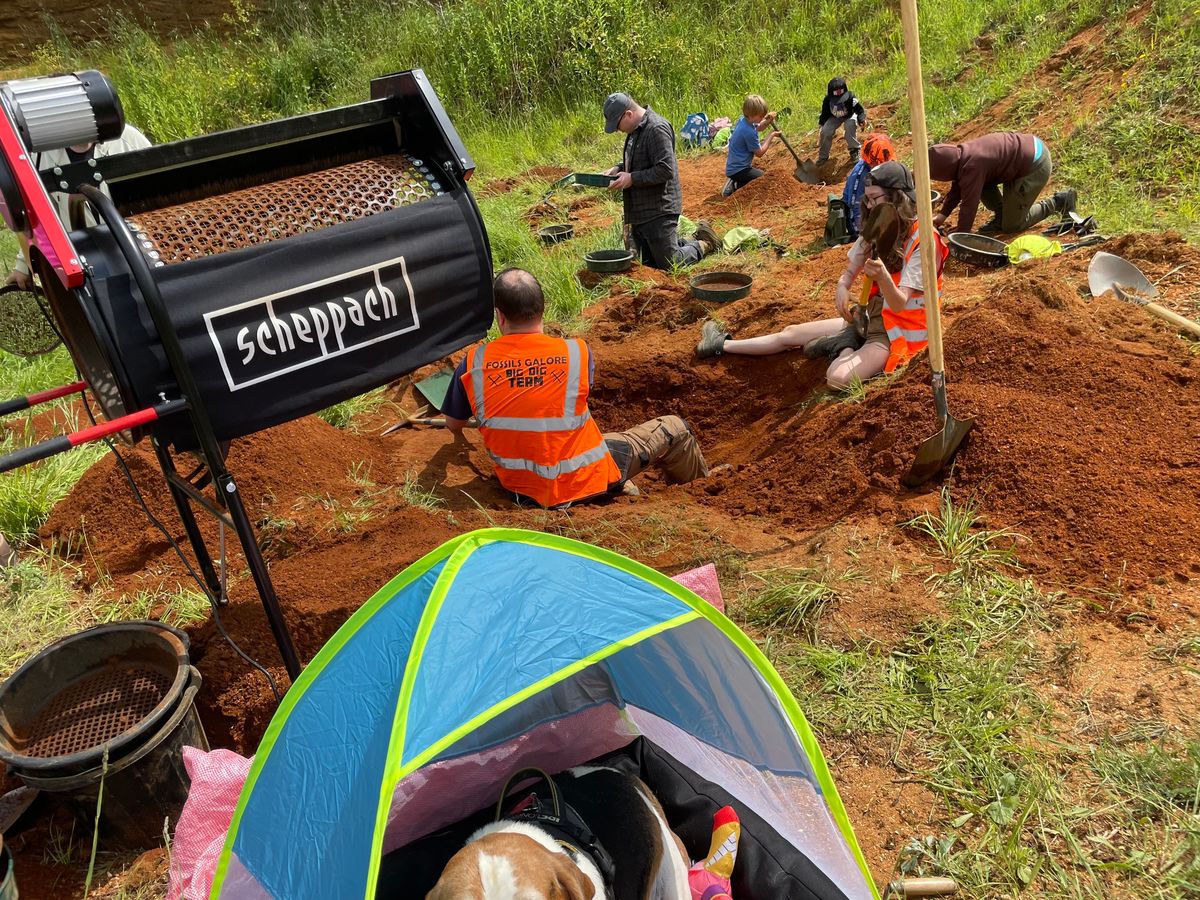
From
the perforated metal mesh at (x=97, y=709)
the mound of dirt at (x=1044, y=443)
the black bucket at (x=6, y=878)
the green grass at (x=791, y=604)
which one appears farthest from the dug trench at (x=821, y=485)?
the black bucket at (x=6, y=878)

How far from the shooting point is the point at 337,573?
3.44 m

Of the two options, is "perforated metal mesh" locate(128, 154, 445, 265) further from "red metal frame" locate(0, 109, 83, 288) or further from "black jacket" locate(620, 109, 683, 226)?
"black jacket" locate(620, 109, 683, 226)

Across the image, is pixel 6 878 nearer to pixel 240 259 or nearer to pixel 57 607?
pixel 57 607

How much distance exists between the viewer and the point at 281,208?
2500 millimetres

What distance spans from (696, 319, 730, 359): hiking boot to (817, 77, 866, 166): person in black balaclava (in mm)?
4658

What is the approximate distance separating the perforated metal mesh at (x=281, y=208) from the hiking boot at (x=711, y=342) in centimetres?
287

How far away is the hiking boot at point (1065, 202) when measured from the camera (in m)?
6.32

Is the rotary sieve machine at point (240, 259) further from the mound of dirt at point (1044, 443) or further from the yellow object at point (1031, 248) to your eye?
the yellow object at point (1031, 248)

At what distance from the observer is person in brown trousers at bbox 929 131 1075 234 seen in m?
6.24

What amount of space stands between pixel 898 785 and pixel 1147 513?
152 centimetres

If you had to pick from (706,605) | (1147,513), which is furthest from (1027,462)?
(706,605)

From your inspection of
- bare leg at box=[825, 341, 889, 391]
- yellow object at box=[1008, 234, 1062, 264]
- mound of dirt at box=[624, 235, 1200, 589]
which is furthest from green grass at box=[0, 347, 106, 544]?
yellow object at box=[1008, 234, 1062, 264]

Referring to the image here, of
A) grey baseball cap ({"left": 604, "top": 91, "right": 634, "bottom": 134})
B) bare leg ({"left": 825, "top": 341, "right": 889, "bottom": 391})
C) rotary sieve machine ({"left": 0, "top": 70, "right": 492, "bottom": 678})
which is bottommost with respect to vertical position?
bare leg ({"left": 825, "top": 341, "right": 889, "bottom": 391})

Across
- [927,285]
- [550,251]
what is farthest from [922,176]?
[550,251]
